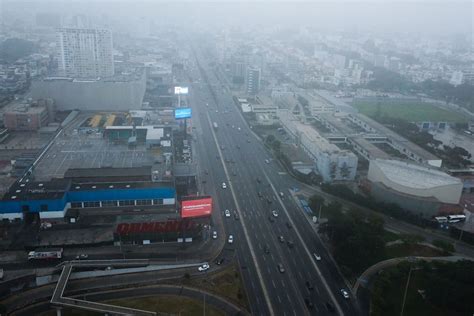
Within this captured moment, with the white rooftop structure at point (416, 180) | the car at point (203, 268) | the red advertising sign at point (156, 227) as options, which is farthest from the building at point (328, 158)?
the car at point (203, 268)

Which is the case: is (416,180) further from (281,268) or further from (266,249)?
(281,268)

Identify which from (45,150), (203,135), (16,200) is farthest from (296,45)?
(16,200)

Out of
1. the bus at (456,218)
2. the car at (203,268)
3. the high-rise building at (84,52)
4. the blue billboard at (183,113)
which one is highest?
the high-rise building at (84,52)

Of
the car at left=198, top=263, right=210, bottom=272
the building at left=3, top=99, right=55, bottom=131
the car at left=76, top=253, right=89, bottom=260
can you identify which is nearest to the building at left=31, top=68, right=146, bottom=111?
the building at left=3, top=99, right=55, bottom=131

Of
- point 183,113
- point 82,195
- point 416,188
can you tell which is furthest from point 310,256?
point 183,113

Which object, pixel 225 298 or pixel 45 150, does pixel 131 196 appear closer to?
pixel 225 298

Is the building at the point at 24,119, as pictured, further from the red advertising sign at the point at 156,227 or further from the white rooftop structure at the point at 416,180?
the white rooftop structure at the point at 416,180
